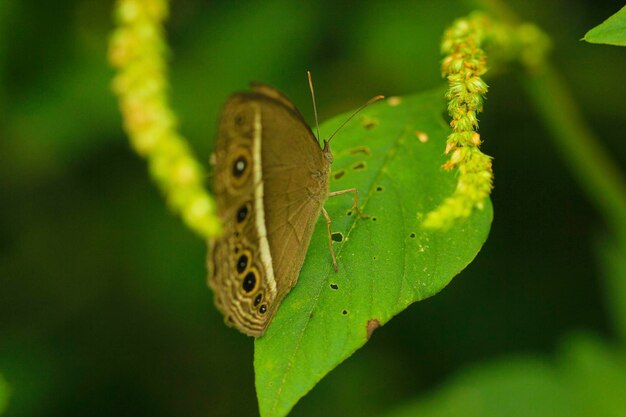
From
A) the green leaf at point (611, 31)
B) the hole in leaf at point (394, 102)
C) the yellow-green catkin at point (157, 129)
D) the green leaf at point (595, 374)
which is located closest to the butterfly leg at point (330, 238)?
the hole in leaf at point (394, 102)

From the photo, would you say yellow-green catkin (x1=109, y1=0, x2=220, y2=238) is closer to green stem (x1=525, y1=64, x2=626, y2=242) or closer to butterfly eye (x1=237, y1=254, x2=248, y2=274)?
butterfly eye (x1=237, y1=254, x2=248, y2=274)

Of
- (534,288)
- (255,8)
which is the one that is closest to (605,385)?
(534,288)

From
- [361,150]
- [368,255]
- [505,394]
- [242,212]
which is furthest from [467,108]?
[505,394]

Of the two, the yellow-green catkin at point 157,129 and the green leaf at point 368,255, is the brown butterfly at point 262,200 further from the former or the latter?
the yellow-green catkin at point 157,129

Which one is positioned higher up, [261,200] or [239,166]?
[239,166]

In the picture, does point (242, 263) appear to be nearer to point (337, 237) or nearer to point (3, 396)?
point (337, 237)

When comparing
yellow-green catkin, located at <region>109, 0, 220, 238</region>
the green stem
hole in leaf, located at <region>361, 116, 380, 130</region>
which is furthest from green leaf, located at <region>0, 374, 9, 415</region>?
the green stem
